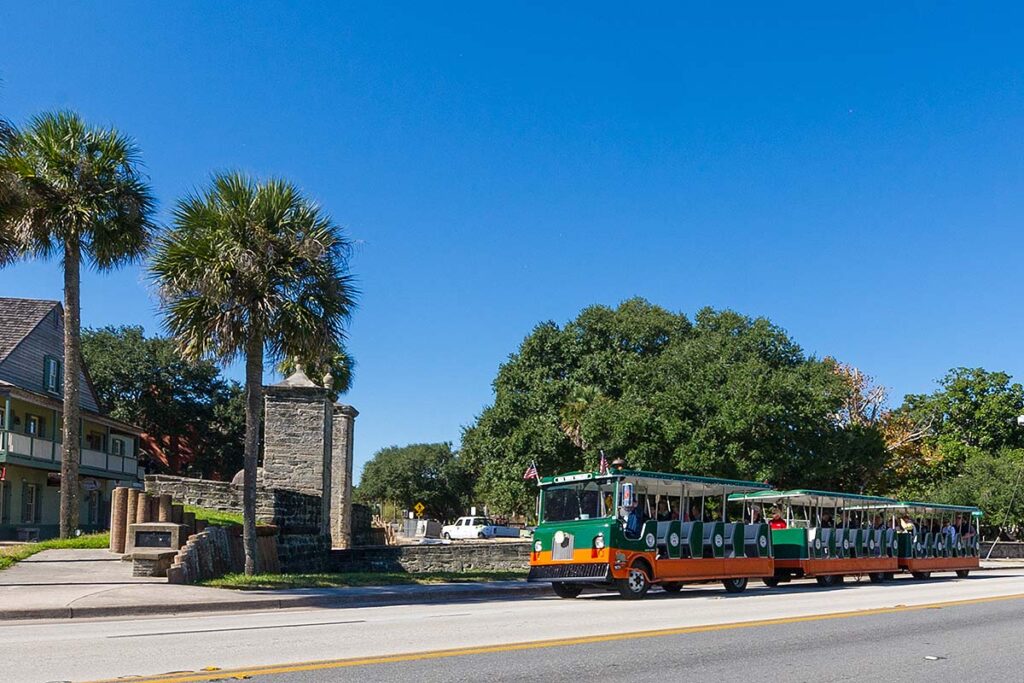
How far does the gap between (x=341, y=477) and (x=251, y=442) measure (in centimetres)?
1353

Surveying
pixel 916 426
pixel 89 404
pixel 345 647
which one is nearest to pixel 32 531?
pixel 89 404

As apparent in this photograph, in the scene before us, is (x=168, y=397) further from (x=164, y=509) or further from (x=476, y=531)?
(x=164, y=509)

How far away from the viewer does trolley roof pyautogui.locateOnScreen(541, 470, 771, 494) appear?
756 inches

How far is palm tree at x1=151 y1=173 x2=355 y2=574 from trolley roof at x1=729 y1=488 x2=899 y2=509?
34.5ft

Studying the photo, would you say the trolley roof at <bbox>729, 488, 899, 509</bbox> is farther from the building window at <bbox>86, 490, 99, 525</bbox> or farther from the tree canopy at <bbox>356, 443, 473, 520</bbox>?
the tree canopy at <bbox>356, 443, 473, 520</bbox>

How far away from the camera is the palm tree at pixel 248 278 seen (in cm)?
2031

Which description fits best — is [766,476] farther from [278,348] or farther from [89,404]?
[89,404]

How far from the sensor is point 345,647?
33.9ft

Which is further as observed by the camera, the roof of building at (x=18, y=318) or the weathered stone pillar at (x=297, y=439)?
the roof of building at (x=18, y=318)

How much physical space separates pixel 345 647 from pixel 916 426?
171 feet

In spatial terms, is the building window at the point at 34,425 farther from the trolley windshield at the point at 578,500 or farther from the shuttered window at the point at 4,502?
the trolley windshield at the point at 578,500

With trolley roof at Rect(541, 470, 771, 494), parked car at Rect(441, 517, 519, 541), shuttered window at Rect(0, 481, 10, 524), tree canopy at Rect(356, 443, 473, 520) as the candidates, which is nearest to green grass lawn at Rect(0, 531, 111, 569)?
trolley roof at Rect(541, 470, 771, 494)

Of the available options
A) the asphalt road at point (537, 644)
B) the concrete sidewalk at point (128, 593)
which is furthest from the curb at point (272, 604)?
the asphalt road at point (537, 644)

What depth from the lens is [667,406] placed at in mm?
41938
